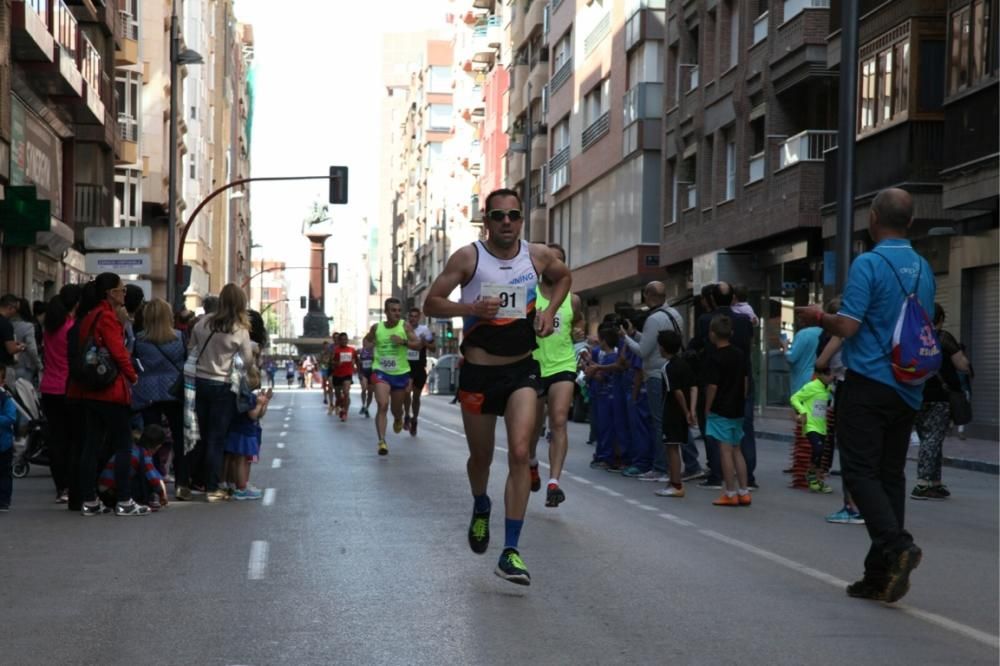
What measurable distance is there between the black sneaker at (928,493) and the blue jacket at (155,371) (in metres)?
6.53

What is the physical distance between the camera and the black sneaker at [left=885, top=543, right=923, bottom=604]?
8.20 metres

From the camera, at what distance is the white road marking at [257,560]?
9.30m

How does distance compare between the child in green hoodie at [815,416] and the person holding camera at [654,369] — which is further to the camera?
the person holding camera at [654,369]

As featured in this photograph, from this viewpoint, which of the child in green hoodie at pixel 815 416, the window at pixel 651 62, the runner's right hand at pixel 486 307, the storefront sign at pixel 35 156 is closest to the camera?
the runner's right hand at pixel 486 307

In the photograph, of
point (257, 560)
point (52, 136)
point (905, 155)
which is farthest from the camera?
point (52, 136)

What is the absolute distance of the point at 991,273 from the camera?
27500mm

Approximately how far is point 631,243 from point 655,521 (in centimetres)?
3665

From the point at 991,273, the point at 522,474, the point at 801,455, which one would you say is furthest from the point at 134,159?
the point at 522,474

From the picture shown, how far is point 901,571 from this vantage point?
8.20 m

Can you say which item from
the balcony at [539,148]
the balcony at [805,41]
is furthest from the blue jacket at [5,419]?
the balcony at [539,148]

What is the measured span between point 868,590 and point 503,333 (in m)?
2.20

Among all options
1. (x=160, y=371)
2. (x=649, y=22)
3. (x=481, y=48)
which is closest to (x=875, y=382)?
(x=160, y=371)

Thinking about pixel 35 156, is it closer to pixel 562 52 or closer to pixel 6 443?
pixel 6 443

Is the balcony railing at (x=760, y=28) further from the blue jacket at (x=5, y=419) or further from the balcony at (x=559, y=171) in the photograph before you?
the blue jacket at (x=5, y=419)
